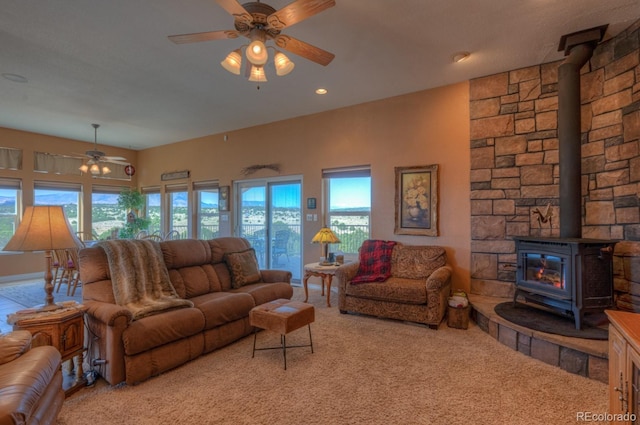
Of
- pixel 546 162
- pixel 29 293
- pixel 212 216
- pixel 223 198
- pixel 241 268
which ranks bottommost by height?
pixel 29 293

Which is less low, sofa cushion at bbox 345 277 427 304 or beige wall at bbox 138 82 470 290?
beige wall at bbox 138 82 470 290

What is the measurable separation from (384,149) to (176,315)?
11.2 ft

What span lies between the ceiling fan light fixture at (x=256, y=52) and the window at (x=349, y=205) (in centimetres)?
280

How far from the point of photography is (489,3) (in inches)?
97.5

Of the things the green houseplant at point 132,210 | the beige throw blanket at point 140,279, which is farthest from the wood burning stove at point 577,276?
the green houseplant at point 132,210

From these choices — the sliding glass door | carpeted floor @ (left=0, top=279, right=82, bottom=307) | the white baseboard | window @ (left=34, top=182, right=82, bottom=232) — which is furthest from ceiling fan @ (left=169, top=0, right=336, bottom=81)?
the white baseboard

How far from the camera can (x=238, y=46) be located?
3121 millimetres

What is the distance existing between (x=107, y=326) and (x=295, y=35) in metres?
2.89

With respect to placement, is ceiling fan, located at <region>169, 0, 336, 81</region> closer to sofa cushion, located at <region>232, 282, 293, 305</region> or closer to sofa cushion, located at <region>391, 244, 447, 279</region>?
sofa cushion, located at <region>232, 282, 293, 305</region>

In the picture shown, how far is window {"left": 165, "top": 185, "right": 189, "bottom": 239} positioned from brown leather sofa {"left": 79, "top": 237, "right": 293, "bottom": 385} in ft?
12.3

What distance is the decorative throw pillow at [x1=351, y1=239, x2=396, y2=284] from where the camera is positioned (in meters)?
4.02

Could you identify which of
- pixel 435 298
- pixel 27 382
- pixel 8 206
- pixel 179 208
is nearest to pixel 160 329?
pixel 27 382

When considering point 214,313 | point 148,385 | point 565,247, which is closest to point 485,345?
point 565,247

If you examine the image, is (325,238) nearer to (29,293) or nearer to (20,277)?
(29,293)
